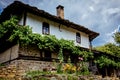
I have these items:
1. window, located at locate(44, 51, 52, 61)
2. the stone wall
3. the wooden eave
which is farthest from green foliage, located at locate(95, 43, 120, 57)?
the stone wall

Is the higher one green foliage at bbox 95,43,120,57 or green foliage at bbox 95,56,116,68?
green foliage at bbox 95,43,120,57

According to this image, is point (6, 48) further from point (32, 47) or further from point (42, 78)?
point (42, 78)

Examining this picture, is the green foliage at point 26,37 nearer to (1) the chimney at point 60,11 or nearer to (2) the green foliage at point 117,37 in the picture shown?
(1) the chimney at point 60,11

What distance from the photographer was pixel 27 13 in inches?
736

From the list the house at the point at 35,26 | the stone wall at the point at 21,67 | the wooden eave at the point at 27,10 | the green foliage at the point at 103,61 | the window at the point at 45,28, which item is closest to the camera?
the stone wall at the point at 21,67

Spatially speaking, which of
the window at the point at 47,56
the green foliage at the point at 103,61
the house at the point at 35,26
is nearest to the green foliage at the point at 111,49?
the green foliage at the point at 103,61

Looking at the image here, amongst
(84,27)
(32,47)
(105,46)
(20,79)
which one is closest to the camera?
(20,79)

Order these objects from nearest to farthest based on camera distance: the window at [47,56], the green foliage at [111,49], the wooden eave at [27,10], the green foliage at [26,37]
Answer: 1. the green foliage at [26,37]
2. the wooden eave at [27,10]
3. the window at [47,56]
4. the green foliage at [111,49]

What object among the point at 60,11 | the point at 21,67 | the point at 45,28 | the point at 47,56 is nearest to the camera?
the point at 21,67

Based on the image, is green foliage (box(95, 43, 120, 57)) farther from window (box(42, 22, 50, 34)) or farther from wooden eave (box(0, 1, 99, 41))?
window (box(42, 22, 50, 34))

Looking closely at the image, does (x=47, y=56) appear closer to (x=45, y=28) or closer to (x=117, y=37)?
(x=45, y=28)

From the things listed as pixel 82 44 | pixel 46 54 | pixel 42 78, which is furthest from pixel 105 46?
pixel 42 78

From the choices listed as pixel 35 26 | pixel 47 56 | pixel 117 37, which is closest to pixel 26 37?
pixel 35 26

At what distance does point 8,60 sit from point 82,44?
905 cm
